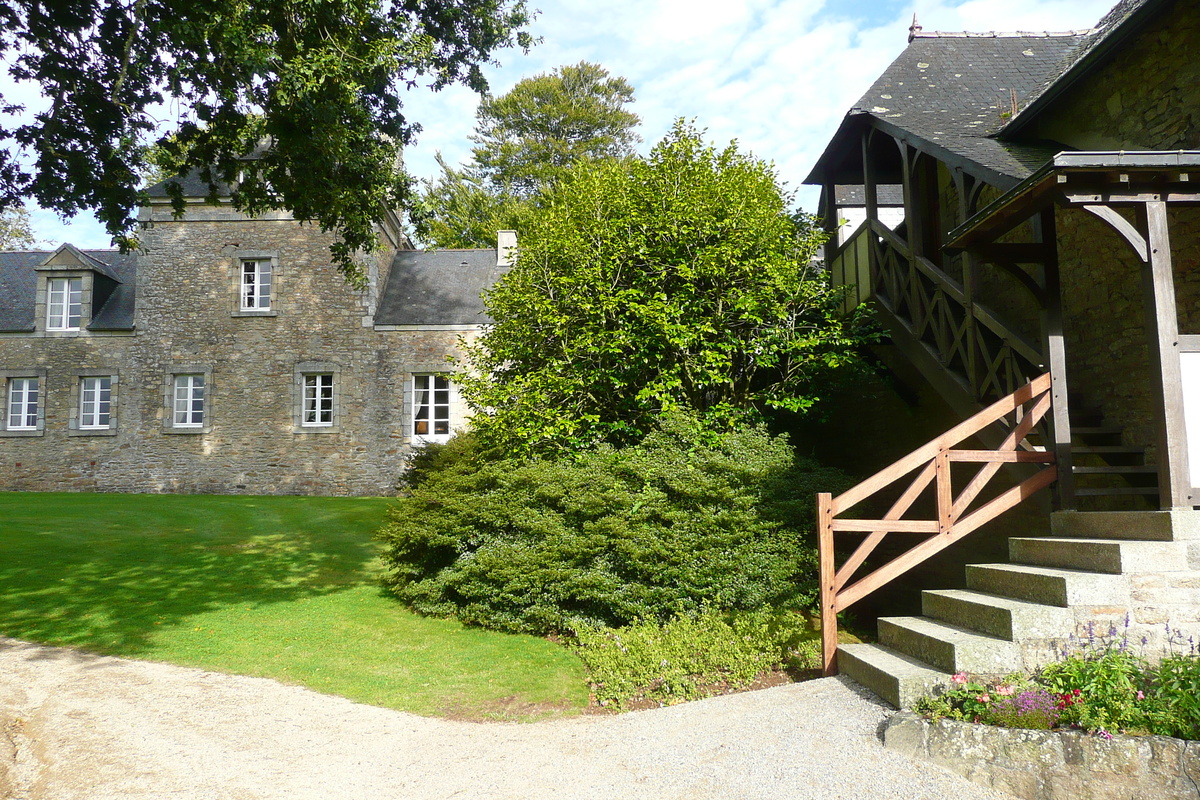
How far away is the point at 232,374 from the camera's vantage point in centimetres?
1984

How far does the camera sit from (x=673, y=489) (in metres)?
8.16

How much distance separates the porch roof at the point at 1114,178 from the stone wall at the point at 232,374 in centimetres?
1575

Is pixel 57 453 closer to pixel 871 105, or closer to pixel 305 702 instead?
pixel 305 702

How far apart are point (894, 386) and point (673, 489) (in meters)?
3.91

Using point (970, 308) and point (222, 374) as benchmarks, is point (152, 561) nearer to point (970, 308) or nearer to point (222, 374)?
point (970, 308)

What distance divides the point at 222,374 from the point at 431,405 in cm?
508

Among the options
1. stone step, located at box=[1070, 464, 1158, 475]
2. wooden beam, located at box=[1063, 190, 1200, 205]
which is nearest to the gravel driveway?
stone step, located at box=[1070, 464, 1158, 475]

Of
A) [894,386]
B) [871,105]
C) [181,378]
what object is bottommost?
[894,386]

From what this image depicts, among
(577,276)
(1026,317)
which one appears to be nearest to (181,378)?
(577,276)

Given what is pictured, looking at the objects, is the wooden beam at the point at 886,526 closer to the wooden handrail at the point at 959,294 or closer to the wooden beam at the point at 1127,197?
the wooden handrail at the point at 959,294

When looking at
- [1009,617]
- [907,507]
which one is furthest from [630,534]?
[1009,617]

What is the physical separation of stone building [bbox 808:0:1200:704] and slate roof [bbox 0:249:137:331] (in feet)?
58.1

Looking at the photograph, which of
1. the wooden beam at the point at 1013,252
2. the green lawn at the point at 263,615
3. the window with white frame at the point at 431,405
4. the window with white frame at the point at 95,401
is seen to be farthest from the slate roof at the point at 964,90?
the window with white frame at the point at 95,401

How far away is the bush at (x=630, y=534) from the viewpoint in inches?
305
